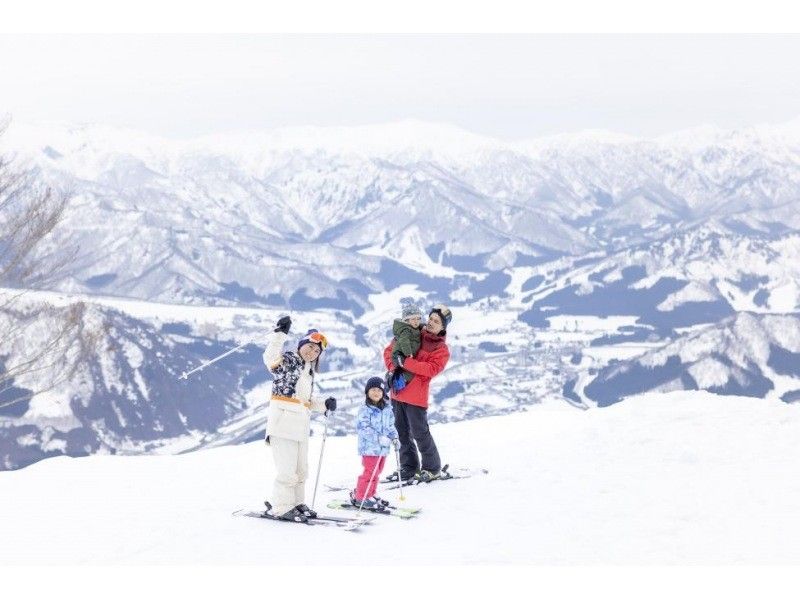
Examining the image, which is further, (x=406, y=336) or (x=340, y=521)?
(x=406, y=336)

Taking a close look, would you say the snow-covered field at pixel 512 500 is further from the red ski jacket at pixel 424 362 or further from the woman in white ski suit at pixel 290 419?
the red ski jacket at pixel 424 362

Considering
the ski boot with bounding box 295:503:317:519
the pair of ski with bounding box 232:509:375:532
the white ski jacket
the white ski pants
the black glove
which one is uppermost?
the black glove

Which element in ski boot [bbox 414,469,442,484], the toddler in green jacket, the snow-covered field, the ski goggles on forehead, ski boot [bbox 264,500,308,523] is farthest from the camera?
ski boot [bbox 414,469,442,484]

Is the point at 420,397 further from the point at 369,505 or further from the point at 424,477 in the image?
the point at 369,505

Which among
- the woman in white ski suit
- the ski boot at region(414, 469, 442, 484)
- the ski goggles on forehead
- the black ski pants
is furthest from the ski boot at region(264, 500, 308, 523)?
the ski boot at region(414, 469, 442, 484)

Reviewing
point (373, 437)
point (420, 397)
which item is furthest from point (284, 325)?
point (420, 397)

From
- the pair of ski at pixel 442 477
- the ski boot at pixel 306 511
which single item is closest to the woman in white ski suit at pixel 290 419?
the ski boot at pixel 306 511

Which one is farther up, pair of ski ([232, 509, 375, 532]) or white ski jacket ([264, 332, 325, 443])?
white ski jacket ([264, 332, 325, 443])

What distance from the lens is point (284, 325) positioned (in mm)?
11656

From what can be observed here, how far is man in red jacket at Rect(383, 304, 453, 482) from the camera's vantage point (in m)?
13.5

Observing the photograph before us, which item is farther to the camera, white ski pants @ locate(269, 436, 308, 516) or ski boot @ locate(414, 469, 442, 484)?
ski boot @ locate(414, 469, 442, 484)

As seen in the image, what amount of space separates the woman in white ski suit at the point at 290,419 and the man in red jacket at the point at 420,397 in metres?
1.85

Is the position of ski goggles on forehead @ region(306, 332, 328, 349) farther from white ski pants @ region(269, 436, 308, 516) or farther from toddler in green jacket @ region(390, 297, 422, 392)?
toddler in green jacket @ region(390, 297, 422, 392)

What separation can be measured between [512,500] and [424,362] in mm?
2549
